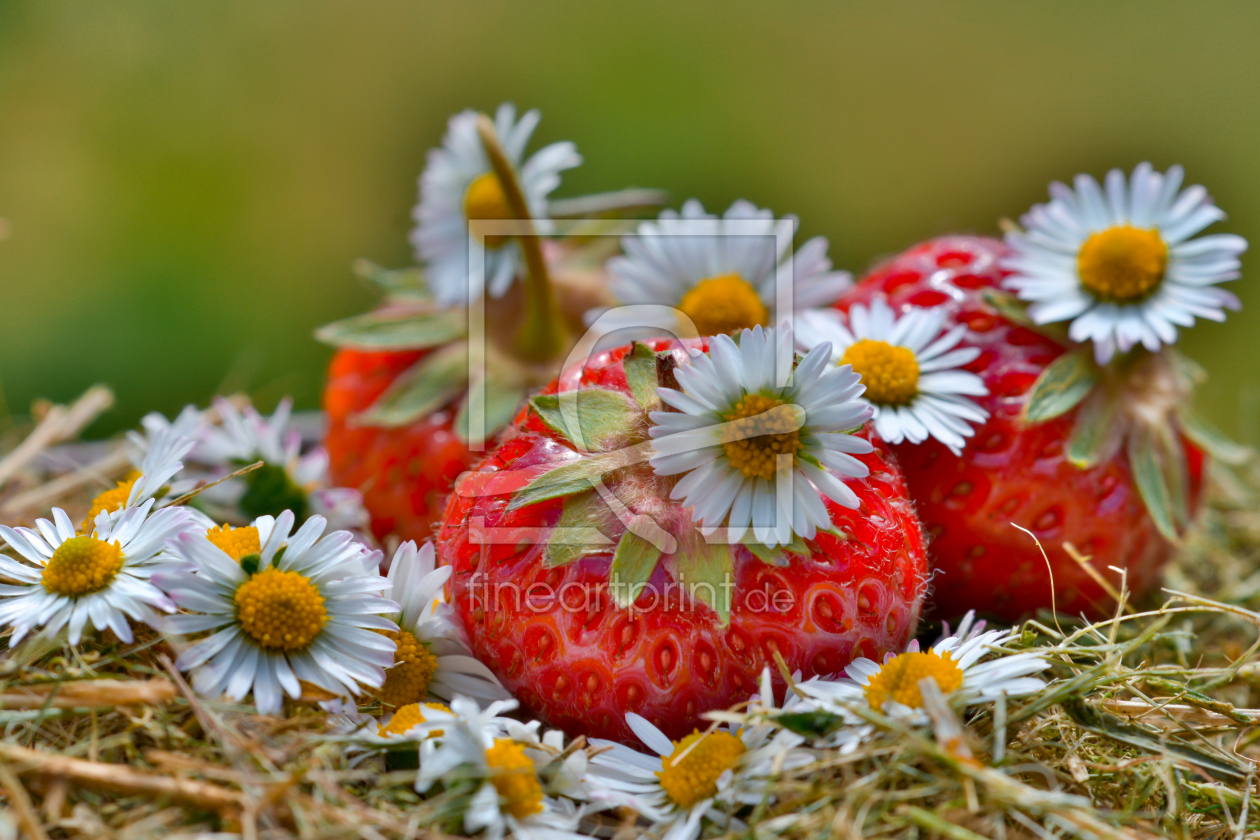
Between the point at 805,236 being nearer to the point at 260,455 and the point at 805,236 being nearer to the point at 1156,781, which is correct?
the point at 260,455

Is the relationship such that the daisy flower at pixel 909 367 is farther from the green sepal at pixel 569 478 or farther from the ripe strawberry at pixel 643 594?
the green sepal at pixel 569 478

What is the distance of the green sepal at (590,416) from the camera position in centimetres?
84

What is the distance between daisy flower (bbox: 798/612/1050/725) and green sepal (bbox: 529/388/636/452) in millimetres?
253

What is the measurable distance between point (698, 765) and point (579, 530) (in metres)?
0.20

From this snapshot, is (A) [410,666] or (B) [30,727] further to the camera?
(A) [410,666]

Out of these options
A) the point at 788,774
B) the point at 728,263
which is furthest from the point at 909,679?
the point at 728,263

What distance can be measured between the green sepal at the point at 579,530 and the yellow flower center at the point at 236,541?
0.25 metres

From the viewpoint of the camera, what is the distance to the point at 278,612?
2.58 ft

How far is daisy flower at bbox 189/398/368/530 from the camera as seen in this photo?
1117 mm

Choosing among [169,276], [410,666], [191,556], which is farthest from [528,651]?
[169,276]

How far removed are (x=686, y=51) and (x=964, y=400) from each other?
237 centimetres

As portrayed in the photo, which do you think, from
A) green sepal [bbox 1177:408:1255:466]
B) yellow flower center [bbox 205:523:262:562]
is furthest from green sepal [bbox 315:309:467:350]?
green sepal [bbox 1177:408:1255:466]

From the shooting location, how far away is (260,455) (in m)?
1.15

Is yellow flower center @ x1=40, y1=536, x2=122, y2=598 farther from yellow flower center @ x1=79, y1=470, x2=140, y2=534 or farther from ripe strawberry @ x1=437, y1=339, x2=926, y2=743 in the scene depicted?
ripe strawberry @ x1=437, y1=339, x2=926, y2=743
